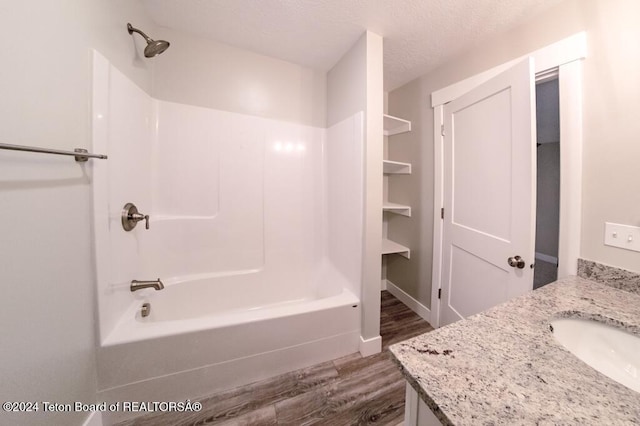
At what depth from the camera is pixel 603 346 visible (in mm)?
745

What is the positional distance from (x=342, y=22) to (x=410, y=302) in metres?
2.47

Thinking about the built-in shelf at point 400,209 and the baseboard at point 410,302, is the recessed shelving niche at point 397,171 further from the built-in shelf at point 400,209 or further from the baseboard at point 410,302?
the baseboard at point 410,302

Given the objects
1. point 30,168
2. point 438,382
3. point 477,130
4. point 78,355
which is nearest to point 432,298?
point 477,130

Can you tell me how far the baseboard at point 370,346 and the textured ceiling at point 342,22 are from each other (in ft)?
7.25

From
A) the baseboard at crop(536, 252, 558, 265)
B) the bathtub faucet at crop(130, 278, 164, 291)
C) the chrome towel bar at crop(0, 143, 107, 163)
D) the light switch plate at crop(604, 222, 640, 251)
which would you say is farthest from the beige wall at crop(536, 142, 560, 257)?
the chrome towel bar at crop(0, 143, 107, 163)

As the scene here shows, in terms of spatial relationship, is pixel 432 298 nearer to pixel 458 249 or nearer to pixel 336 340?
pixel 458 249

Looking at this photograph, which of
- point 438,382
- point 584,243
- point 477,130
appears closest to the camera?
point 438,382

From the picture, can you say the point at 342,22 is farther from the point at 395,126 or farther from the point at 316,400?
the point at 316,400

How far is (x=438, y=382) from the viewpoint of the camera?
0.48m

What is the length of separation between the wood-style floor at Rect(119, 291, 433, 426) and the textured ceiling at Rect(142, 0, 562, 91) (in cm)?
231

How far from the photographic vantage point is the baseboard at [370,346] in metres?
1.56

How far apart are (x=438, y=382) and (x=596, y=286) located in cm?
117

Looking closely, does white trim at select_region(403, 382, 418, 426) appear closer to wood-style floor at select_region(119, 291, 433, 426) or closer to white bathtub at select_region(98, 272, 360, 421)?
wood-style floor at select_region(119, 291, 433, 426)

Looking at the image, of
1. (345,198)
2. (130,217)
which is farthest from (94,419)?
(345,198)
